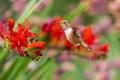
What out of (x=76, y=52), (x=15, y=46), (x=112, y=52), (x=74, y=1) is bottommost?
(x=15, y=46)

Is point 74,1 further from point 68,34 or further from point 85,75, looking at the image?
point 68,34

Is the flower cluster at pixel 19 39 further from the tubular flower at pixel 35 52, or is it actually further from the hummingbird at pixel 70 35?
the hummingbird at pixel 70 35

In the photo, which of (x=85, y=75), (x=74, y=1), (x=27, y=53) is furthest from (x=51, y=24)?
(x=74, y=1)

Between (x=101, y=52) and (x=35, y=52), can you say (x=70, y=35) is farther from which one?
(x=101, y=52)

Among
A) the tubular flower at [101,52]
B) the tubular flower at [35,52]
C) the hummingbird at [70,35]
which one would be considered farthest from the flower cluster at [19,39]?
the tubular flower at [101,52]

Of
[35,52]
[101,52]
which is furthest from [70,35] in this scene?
[101,52]

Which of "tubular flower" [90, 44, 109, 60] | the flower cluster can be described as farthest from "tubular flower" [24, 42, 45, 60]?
"tubular flower" [90, 44, 109, 60]

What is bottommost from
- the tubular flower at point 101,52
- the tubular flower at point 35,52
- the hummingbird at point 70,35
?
the tubular flower at point 35,52

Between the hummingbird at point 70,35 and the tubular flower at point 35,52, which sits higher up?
the hummingbird at point 70,35

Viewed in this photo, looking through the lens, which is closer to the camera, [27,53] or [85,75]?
[27,53]

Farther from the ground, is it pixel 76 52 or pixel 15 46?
pixel 76 52

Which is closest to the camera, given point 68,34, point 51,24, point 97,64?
point 68,34
